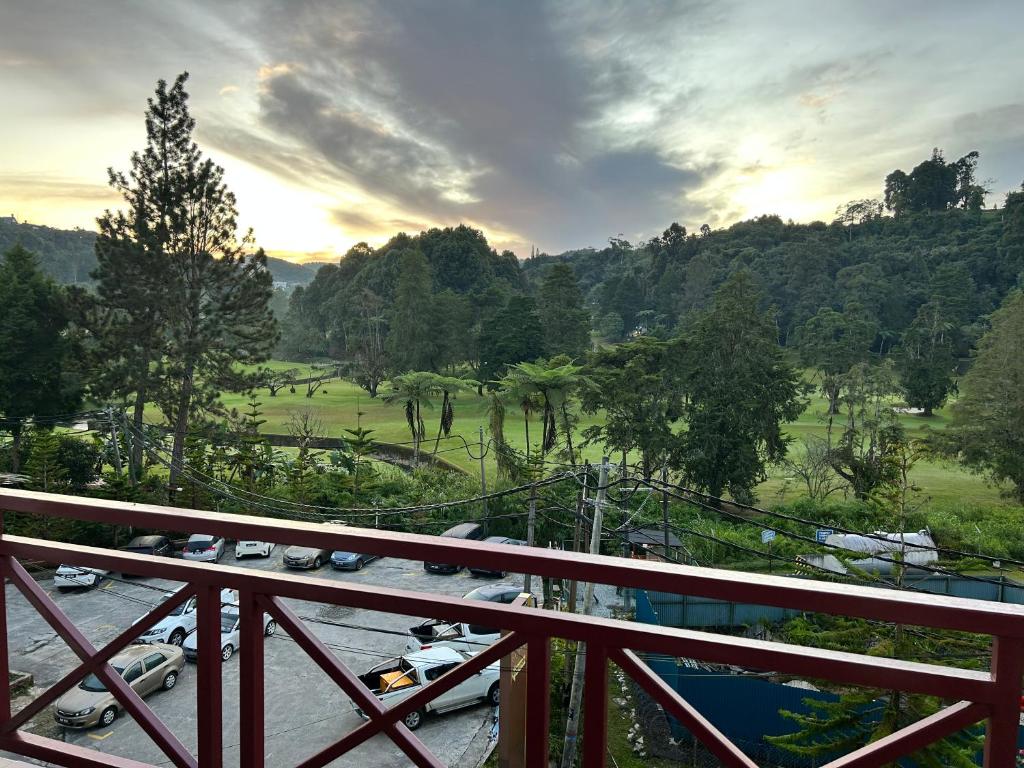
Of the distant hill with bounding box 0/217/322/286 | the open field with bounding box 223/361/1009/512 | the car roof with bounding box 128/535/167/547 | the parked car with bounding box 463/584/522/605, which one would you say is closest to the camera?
the parked car with bounding box 463/584/522/605

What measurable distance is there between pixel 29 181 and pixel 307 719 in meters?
10.3

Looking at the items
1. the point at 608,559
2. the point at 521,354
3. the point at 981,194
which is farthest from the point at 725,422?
the point at 981,194

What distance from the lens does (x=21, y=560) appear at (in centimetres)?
119

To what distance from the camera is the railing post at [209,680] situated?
101 cm

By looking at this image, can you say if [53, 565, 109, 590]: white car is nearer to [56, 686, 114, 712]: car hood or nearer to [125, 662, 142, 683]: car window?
[125, 662, 142, 683]: car window

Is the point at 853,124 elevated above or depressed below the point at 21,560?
above

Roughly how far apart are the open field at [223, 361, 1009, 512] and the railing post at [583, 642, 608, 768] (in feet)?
53.0

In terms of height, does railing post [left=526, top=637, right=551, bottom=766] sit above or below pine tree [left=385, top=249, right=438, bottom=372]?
Result: below

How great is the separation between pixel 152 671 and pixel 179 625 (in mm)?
247

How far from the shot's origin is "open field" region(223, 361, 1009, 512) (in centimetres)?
1984

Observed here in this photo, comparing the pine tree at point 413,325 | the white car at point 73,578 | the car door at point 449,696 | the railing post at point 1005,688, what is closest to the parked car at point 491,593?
the car door at point 449,696

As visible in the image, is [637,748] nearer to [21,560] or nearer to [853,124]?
[21,560]

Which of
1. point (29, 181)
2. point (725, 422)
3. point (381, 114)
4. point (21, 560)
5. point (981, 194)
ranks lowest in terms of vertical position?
point (725, 422)

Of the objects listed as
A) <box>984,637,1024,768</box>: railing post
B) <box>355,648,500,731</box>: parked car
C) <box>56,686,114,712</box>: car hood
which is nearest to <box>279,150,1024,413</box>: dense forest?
<box>56,686,114,712</box>: car hood
